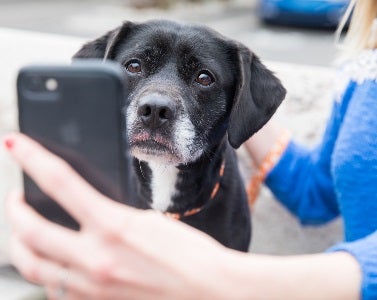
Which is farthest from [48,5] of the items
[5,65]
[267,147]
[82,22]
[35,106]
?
[35,106]

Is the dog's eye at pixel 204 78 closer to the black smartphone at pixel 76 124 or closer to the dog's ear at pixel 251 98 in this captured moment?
the dog's ear at pixel 251 98

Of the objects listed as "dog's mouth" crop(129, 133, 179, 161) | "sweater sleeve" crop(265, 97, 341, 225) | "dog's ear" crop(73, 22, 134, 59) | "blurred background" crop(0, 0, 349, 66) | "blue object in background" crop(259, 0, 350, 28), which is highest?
"dog's ear" crop(73, 22, 134, 59)

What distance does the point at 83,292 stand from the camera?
2.14ft

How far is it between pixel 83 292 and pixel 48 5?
10804mm

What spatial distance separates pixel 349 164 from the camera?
157 centimetres

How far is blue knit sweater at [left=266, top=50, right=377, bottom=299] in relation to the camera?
1.55 m

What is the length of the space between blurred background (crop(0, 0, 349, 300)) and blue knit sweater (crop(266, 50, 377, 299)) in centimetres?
20

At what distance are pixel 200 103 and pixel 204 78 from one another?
8 cm

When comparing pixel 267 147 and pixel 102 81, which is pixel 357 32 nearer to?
pixel 267 147

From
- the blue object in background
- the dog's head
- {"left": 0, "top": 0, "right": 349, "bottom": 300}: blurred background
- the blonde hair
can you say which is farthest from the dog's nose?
the blue object in background

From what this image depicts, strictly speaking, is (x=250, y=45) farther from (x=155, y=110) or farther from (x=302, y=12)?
(x=155, y=110)

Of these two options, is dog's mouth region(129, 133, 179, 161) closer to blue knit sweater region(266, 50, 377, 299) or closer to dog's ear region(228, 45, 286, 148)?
dog's ear region(228, 45, 286, 148)

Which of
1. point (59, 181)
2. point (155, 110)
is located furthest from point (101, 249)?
point (155, 110)

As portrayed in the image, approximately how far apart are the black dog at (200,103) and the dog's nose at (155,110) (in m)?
0.09
